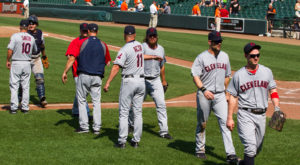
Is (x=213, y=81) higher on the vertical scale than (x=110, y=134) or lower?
higher

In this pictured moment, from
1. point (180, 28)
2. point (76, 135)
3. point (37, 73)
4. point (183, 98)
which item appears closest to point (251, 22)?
point (180, 28)

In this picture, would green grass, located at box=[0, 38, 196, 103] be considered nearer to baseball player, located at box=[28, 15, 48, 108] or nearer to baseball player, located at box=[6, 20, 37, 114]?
baseball player, located at box=[28, 15, 48, 108]

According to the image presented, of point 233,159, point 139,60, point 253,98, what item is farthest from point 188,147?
point 253,98

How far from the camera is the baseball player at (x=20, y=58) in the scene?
11.3 meters

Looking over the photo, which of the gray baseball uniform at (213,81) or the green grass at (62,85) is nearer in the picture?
the gray baseball uniform at (213,81)

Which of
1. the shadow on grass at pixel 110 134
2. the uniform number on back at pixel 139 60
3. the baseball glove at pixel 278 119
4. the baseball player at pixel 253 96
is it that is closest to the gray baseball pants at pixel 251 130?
the baseball player at pixel 253 96

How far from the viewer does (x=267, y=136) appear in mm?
10344

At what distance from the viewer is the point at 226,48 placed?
2598 cm

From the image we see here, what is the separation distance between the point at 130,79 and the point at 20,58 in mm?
3698

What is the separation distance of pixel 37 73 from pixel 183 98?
4.57 m

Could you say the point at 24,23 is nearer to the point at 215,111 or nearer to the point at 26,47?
the point at 26,47

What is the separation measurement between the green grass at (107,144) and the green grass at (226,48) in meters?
9.16

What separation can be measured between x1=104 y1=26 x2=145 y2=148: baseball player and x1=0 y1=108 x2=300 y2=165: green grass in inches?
19.8

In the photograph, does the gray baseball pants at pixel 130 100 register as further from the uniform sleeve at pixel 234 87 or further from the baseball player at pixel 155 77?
the uniform sleeve at pixel 234 87
